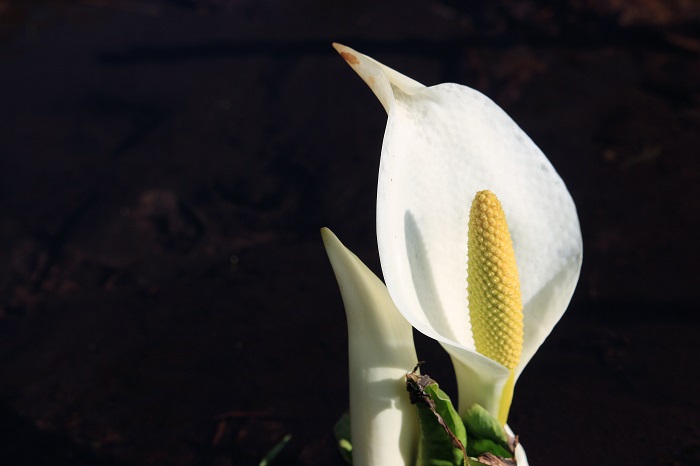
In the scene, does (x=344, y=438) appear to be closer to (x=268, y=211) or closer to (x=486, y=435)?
(x=486, y=435)

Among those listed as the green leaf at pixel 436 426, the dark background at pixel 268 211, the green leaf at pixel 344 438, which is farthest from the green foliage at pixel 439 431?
the dark background at pixel 268 211

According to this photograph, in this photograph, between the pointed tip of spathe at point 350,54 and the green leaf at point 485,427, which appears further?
the green leaf at point 485,427

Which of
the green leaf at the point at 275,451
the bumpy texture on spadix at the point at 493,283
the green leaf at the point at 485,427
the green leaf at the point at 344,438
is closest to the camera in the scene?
the bumpy texture on spadix at the point at 493,283

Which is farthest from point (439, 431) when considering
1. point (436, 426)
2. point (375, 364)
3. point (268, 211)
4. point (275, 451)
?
point (268, 211)

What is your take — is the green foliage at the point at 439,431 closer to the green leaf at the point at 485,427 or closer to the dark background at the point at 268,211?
the green leaf at the point at 485,427

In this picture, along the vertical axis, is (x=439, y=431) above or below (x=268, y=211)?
above

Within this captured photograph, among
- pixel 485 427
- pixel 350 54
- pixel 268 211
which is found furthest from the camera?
pixel 268 211

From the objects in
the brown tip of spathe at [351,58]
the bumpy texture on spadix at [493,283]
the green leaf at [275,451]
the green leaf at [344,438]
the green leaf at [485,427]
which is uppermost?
the brown tip of spathe at [351,58]
